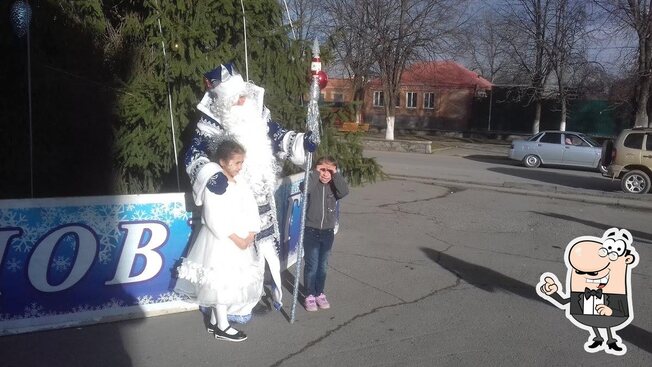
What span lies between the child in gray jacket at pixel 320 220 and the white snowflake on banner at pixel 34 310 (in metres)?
2.16

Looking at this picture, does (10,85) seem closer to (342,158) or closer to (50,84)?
(50,84)

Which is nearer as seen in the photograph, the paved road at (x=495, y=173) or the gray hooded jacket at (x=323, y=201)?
the gray hooded jacket at (x=323, y=201)

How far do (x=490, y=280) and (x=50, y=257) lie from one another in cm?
439

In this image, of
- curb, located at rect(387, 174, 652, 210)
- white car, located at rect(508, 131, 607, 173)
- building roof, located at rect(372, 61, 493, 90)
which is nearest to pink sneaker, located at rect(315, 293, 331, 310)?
curb, located at rect(387, 174, 652, 210)

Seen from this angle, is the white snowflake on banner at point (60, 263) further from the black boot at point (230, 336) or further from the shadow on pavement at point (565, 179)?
the shadow on pavement at point (565, 179)

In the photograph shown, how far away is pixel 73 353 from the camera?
4551 mm

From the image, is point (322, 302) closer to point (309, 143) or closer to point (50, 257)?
point (309, 143)

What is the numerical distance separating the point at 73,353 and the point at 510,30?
98.3ft

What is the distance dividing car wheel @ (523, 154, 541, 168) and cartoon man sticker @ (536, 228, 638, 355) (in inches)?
723

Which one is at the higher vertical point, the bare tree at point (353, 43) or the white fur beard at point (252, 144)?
the bare tree at point (353, 43)

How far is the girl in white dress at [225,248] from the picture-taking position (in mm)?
4715

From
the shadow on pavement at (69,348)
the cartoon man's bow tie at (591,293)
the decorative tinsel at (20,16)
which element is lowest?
the shadow on pavement at (69,348)

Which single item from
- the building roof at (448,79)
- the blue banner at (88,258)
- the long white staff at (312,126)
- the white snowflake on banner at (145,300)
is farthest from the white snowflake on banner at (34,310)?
the building roof at (448,79)

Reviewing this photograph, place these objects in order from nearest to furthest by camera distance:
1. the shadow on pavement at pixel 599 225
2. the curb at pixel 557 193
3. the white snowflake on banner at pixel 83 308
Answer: the white snowflake on banner at pixel 83 308 → the shadow on pavement at pixel 599 225 → the curb at pixel 557 193
